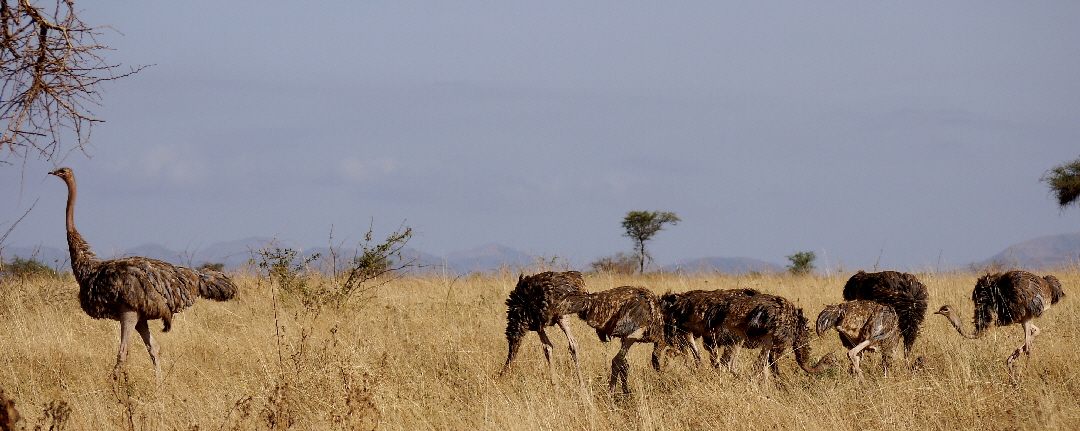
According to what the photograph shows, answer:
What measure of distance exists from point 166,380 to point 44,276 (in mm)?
8306

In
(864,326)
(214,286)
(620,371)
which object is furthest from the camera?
(214,286)

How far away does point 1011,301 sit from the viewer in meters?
8.42

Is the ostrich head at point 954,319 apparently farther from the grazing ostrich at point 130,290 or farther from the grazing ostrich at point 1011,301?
the grazing ostrich at point 130,290

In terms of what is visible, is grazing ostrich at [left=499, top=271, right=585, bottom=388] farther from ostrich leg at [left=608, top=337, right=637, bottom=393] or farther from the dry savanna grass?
ostrich leg at [left=608, top=337, right=637, bottom=393]

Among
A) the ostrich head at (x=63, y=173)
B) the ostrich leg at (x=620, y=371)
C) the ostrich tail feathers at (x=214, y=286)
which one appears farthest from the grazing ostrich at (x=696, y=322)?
the ostrich head at (x=63, y=173)

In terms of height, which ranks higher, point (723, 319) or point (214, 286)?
point (214, 286)

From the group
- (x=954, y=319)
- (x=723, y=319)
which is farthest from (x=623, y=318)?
(x=954, y=319)

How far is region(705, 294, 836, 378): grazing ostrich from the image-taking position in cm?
717

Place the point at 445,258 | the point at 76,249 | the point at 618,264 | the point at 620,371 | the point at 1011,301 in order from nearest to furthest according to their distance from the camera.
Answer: the point at 620,371 → the point at 1011,301 → the point at 76,249 → the point at 445,258 → the point at 618,264

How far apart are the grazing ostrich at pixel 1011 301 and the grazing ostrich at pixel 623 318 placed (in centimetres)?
273

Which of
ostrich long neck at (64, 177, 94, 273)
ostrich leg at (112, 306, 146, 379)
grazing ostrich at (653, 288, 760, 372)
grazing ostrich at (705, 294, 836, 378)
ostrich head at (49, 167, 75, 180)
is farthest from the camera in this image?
ostrich head at (49, 167, 75, 180)

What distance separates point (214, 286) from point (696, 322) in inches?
185

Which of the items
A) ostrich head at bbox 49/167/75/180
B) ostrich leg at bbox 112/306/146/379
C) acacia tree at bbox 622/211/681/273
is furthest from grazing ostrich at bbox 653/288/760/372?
acacia tree at bbox 622/211/681/273

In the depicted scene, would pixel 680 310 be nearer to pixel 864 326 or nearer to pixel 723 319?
pixel 723 319
